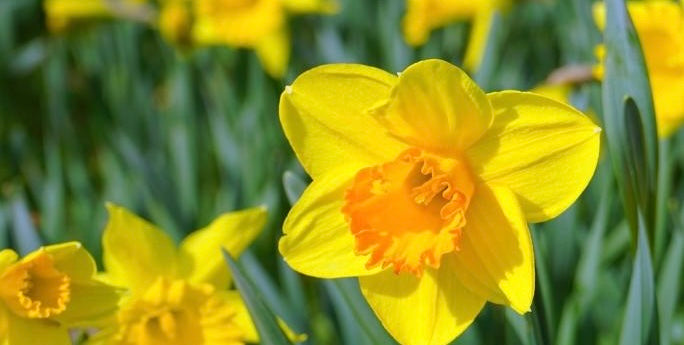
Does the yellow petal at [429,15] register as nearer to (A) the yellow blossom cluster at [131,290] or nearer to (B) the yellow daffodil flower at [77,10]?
(B) the yellow daffodil flower at [77,10]

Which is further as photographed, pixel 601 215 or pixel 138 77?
pixel 138 77

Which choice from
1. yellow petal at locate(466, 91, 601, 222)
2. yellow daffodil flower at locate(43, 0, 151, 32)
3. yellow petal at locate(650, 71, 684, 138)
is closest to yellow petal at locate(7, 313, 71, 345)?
yellow petal at locate(466, 91, 601, 222)

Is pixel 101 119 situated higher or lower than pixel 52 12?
lower

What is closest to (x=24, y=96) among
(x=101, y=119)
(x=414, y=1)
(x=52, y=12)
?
(x=52, y=12)

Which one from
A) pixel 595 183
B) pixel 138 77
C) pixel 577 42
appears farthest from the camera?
pixel 138 77

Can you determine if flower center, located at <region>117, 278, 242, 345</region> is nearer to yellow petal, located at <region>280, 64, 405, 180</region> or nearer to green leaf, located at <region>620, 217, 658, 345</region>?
yellow petal, located at <region>280, 64, 405, 180</region>

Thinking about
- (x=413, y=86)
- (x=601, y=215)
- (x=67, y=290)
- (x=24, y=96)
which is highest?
(x=413, y=86)

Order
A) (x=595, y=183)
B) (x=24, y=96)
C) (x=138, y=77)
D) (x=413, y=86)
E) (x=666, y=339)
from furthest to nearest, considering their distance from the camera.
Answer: (x=24, y=96) → (x=138, y=77) → (x=595, y=183) → (x=666, y=339) → (x=413, y=86)

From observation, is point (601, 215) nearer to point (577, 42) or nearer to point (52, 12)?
point (577, 42)
